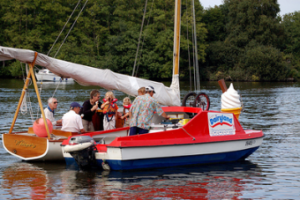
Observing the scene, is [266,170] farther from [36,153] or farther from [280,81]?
[280,81]

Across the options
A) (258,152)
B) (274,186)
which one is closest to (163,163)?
(274,186)

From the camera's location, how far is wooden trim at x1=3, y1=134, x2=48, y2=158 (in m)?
10.0

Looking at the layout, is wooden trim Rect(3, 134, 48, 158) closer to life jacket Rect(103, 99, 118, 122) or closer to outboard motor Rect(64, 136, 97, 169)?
outboard motor Rect(64, 136, 97, 169)

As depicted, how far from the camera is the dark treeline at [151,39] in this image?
62406mm

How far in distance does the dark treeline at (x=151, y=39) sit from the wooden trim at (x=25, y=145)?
51095mm

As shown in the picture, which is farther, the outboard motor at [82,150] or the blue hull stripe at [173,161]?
the blue hull stripe at [173,161]

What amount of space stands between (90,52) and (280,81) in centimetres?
3011

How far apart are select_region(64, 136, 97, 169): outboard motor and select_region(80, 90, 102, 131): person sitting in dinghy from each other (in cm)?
185

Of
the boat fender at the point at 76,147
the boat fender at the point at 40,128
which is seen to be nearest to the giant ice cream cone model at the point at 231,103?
the boat fender at the point at 76,147

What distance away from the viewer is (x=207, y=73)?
67938 mm

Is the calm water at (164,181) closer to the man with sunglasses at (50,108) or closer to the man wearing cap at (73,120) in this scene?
the man wearing cap at (73,120)

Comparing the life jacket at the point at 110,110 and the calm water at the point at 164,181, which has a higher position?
the life jacket at the point at 110,110

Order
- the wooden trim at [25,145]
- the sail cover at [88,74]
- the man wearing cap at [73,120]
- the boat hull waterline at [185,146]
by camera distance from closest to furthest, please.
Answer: the boat hull waterline at [185,146]
the sail cover at [88,74]
the wooden trim at [25,145]
the man wearing cap at [73,120]

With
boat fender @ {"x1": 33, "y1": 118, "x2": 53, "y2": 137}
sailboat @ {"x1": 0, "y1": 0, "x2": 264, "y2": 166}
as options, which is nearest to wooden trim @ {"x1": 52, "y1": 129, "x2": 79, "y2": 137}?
sailboat @ {"x1": 0, "y1": 0, "x2": 264, "y2": 166}
